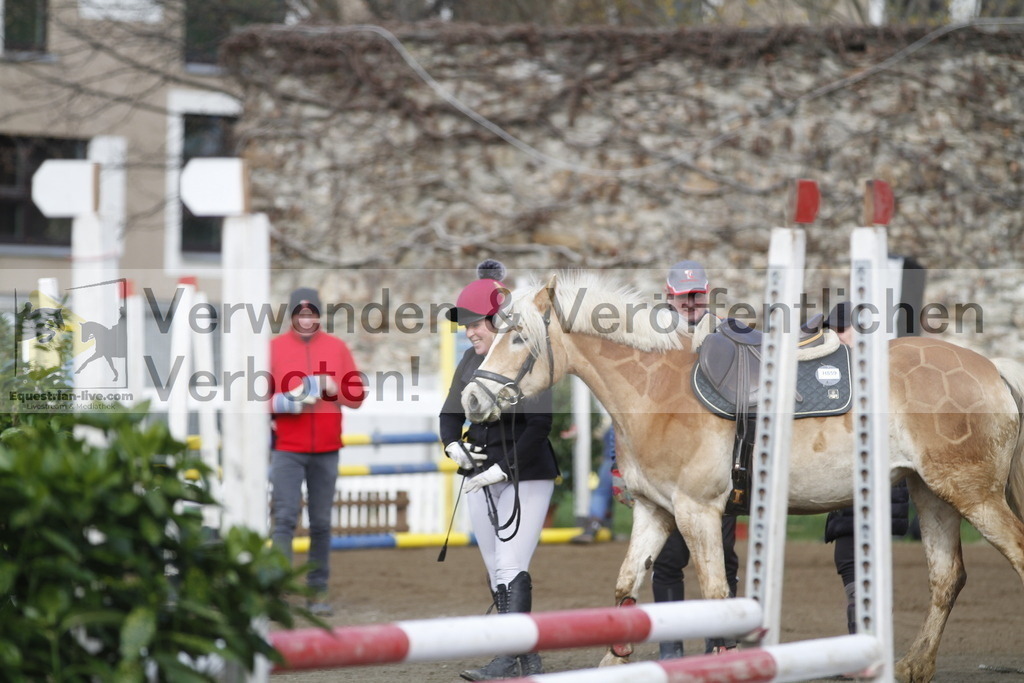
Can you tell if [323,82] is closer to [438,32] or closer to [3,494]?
[438,32]

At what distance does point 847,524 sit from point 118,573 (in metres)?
3.90

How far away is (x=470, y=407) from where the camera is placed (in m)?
4.60

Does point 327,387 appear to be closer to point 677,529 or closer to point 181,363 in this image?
point 181,363

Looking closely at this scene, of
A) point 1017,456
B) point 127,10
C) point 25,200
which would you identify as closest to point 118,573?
point 1017,456

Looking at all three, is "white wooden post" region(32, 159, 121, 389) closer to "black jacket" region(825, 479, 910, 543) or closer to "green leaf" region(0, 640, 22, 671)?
"green leaf" region(0, 640, 22, 671)

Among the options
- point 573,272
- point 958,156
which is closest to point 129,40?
point 958,156

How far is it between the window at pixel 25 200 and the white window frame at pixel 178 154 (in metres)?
1.62

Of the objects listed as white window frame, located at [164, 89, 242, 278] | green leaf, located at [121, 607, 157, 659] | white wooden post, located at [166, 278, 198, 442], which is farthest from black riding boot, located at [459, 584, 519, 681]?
white window frame, located at [164, 89, 242, 278]

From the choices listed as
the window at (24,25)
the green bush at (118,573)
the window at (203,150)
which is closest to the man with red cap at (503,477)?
the green bush at (118,573)

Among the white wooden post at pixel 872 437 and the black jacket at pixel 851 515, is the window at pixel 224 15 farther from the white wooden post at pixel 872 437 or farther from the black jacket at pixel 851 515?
the white wooden post at pixel 872 437

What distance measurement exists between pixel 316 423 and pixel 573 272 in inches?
96.0

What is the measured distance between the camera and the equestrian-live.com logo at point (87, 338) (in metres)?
2.68

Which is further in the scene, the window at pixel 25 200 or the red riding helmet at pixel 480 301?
the window at pixel 25 200

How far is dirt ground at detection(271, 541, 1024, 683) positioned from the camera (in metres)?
5.27
